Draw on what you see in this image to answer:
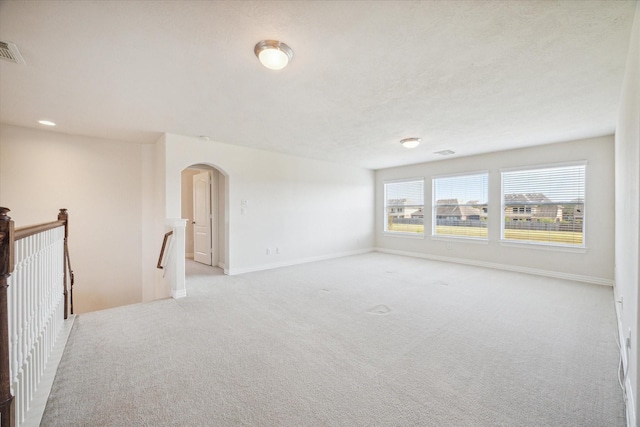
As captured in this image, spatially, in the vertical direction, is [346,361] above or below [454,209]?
below

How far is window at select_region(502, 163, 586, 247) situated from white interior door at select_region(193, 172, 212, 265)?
6.46 m

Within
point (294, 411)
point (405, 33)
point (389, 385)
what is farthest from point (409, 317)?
point (405, 33)

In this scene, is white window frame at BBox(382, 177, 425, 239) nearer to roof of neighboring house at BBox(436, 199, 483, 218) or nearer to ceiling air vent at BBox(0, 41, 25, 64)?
roof of neighboring house at BBox(436, 199, 483, 218)

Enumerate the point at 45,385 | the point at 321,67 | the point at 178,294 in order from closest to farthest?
the point at 45,385 → the point at 321,67 → the point at 178,294

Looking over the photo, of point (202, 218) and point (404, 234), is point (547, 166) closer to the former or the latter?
point (404, 234)

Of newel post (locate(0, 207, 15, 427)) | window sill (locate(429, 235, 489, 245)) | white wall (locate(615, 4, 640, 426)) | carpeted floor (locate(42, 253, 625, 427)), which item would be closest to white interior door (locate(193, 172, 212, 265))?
carpeted floor (locate(42, 253, 625, 427))

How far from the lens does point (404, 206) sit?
7418mm

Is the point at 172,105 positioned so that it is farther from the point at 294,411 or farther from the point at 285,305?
the point at 294,411

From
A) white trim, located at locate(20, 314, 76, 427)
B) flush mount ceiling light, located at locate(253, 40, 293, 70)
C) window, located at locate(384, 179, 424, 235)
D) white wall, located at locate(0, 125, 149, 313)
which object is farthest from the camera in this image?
window, located at locate(384, 179, 424, 235)

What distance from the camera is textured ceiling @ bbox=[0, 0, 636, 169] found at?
1.74 metres

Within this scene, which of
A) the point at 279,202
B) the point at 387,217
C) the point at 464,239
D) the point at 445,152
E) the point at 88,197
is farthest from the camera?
the point at 387,217

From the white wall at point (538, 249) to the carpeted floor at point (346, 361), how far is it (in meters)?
0.95

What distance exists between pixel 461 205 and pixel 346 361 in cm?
532

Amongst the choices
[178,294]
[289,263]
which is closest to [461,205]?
[289,263]
